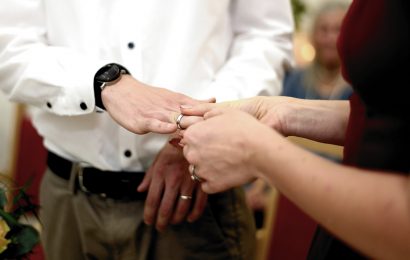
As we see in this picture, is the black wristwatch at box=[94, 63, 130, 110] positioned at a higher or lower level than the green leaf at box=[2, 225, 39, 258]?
higher

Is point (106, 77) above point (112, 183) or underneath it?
above

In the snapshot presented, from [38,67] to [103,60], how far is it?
0.46 ft

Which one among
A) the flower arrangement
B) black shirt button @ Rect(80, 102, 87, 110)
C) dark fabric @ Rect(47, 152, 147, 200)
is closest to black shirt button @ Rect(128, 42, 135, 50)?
black shirt button @ Rect(80, 102, 87, 110)

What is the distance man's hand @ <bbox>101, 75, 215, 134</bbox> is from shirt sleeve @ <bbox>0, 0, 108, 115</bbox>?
0.06 metres

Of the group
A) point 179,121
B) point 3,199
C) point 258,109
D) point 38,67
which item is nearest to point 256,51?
point 258,109

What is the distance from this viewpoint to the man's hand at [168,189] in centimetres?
107

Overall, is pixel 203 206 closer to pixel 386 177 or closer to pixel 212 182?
pixel 212 182

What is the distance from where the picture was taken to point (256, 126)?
0.76 meters

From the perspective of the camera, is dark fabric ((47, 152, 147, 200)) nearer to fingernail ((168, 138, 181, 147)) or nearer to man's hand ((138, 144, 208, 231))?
man's hand ((138, 144, 208, 231))

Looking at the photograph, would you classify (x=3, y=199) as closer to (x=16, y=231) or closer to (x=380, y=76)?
(x=16, y=231)

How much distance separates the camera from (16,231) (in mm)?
870

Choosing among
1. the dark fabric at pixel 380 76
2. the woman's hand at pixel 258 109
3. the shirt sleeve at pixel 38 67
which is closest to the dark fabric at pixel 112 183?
the shirt sleeve at pixel 38 67

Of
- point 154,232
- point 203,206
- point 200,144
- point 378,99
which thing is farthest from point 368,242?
point 154,232

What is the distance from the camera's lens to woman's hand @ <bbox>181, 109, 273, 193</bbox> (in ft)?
2.45
